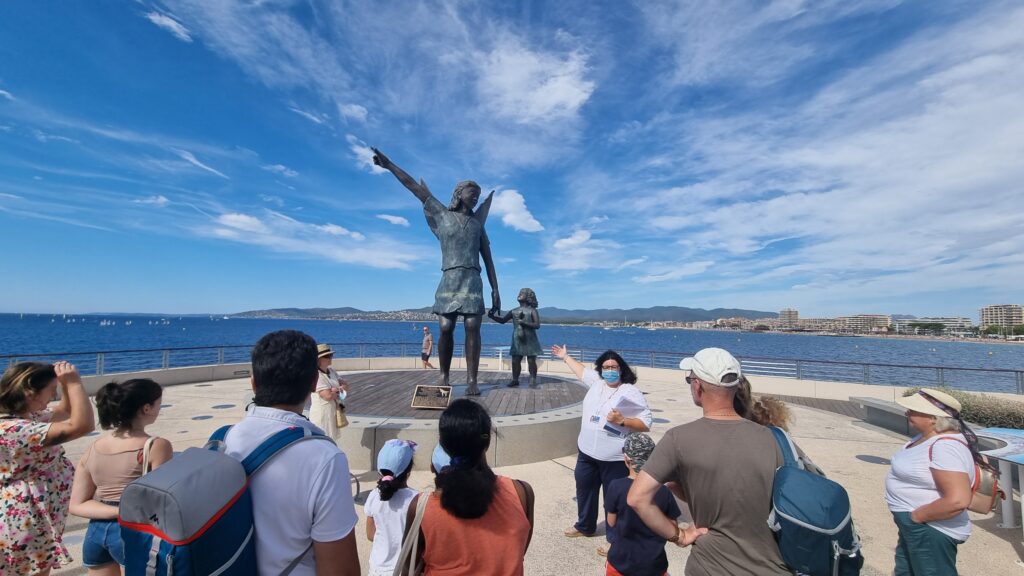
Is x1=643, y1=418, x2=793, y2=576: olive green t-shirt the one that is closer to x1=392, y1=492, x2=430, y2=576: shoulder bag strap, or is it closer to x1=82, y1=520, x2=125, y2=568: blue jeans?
x1=392, y1=492, x2=430, y2=576: shoulder bag strap

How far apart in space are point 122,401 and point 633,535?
3.28 m

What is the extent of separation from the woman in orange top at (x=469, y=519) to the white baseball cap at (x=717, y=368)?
43.9 inches

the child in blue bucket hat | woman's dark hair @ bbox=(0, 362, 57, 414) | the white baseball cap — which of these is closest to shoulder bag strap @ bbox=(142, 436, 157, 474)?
woman's dark hair @ bbox=(0, 362, 57, 414)

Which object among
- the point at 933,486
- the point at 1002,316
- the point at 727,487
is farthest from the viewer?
the point at 1002,316

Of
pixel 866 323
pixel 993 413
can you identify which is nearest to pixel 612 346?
pixel 993 413

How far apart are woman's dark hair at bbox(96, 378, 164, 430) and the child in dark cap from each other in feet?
9.79

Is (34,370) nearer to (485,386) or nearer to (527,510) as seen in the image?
(527,510)

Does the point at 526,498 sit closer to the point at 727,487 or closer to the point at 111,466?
the point at 727,487

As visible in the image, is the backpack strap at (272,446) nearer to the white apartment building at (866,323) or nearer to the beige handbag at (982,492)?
the beige handbag at (982,492)

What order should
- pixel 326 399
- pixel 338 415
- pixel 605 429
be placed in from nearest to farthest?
1. pixel 605 429
2. pixel 326 399
3. pixel 338 415

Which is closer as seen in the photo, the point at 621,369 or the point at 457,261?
the point at 621,369

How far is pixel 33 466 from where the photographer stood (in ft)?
8.21

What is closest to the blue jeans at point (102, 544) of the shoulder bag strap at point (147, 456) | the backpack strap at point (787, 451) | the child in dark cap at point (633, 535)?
the shoulder bag strap at point (147, 456)

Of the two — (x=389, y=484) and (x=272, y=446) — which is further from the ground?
(x=272, y=446)
